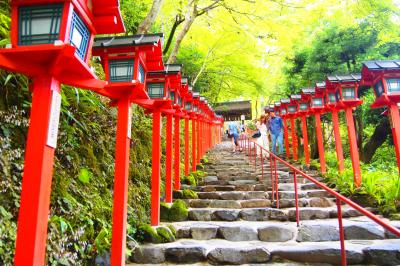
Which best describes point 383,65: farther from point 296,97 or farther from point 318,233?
point 296,97

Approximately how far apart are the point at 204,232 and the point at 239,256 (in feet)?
3.41

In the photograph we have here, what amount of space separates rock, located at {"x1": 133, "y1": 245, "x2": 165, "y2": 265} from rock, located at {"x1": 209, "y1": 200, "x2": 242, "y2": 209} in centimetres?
242

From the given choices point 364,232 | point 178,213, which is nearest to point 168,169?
point 178,213

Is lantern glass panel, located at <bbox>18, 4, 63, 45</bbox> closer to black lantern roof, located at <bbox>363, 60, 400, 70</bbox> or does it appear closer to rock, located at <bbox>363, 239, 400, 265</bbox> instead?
rock, located at <bbox>363, 239, 400, 265</bbox>

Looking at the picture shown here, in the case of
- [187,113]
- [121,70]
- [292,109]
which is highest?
[292,109]

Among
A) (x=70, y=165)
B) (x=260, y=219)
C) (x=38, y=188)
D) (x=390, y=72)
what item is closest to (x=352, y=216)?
(x=260, y=219)

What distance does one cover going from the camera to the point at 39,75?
2.22 m

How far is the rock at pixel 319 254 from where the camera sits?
4.24m

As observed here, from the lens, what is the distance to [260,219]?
602 cm

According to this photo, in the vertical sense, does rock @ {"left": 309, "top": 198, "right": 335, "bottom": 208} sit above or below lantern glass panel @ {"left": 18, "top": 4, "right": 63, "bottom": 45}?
below

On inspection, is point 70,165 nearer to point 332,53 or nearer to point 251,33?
point 251,33

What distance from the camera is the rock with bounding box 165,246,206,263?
14.9 feet

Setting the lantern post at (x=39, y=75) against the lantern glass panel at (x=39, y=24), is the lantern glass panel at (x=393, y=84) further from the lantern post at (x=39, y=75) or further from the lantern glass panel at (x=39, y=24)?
the lantern glass panel at (x=39, y=24)

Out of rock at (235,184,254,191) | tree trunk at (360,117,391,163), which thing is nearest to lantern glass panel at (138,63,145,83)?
rock at (235,184,254,191)
